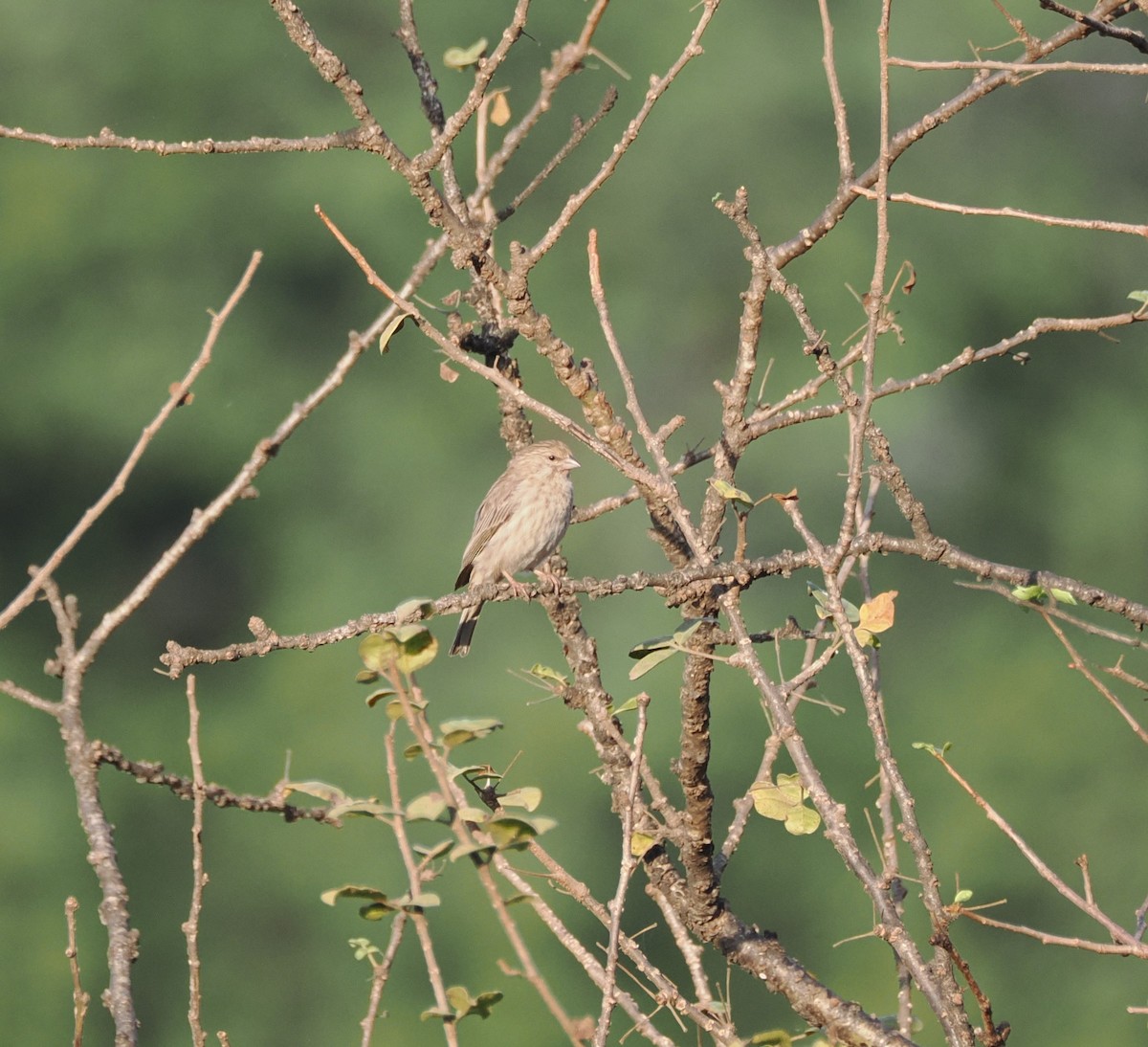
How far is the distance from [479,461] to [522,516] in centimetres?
1118

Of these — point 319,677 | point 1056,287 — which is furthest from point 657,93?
point 1056,287

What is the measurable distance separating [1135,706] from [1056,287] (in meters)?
4.97

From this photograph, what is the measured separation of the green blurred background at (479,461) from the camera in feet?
54.4

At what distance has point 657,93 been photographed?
125 inches

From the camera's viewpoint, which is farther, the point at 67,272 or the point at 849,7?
the point at 849,7

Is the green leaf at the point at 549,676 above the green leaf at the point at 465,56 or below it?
below

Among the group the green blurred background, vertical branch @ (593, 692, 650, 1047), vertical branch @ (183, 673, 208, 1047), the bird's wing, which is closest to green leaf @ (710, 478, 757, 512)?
vertical branch @ (593, 692, 650, 1047)

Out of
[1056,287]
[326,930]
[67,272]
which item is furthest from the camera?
[1056,287]

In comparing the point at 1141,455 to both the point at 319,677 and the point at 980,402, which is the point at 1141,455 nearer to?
the point at 980,402

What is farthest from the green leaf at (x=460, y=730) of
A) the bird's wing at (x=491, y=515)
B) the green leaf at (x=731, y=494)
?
the bird's wing at (x=491, y=515)

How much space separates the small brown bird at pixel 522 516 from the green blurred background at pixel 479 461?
7.54m

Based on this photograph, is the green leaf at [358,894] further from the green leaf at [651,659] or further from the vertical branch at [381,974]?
the green leaf at [651,659]

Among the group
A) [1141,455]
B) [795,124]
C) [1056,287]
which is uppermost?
[795,124]

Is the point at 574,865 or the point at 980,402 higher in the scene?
the point at 980,402
